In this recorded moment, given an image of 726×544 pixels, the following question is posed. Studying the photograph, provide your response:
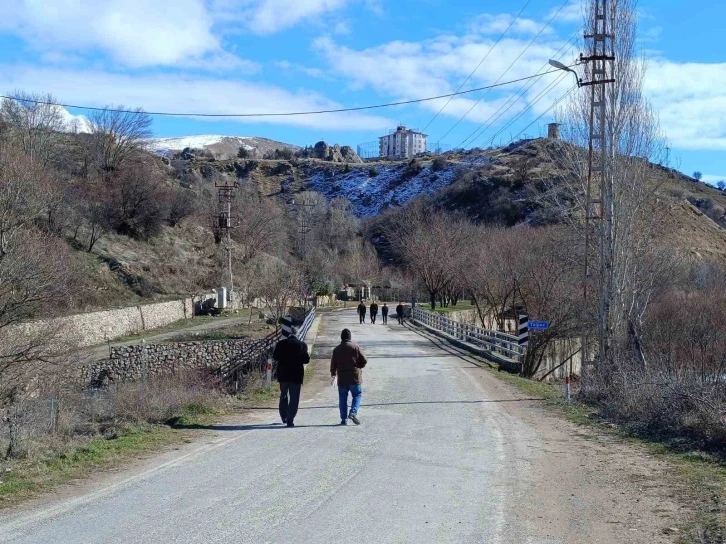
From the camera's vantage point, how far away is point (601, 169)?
20.8m

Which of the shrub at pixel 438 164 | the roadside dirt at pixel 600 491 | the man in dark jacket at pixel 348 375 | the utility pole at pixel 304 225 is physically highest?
the shrub at pixel 438 164

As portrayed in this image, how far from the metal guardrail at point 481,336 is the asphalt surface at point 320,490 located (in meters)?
14.3

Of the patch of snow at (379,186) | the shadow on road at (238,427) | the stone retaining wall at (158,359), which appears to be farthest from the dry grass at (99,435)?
the patch of snow at (379,186)

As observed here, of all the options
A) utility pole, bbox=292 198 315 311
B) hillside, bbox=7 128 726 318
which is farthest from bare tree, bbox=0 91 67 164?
utility pole, bbox=292 198 315 311

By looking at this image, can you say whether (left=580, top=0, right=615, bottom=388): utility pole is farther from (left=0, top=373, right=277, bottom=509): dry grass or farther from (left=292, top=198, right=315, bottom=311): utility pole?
(left=292, top=198, right=315, bottom=311): utility pole

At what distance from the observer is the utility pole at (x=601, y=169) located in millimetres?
20531

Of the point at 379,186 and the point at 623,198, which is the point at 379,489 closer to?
the point at 623,198

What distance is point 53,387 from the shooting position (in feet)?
84.1

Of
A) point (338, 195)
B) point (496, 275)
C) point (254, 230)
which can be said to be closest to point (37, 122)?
point (254, 230)

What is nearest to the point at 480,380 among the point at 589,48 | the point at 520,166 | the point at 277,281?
the point at 589,48

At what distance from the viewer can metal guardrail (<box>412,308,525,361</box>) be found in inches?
1104

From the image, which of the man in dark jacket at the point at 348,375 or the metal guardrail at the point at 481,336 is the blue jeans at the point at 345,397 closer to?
the man in dark jacket at the point at 348,375

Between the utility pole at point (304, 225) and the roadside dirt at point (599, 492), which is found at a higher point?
the utility pole at point (304, 225)

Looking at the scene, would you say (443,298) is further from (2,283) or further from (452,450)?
(452,450)
